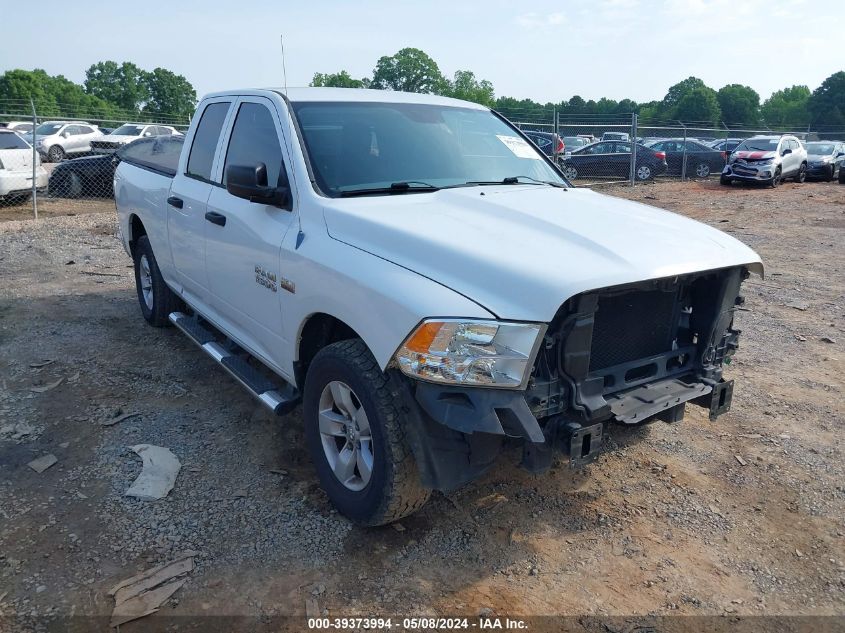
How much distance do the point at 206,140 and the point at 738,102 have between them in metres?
94.1

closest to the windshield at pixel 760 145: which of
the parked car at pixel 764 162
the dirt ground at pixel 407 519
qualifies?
the parked car at pixel 764 162

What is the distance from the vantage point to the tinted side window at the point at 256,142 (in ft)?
12.2

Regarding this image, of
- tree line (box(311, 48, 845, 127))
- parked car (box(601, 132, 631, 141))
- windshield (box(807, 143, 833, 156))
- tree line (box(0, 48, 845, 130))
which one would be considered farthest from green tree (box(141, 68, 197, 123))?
windshield (box(807, 143, 833, 156))

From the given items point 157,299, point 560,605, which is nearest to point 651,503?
point 560,605

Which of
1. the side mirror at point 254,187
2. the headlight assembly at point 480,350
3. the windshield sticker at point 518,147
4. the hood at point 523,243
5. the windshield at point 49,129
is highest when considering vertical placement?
the windshield sticker at point 518,147

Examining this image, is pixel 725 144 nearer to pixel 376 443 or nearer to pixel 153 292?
pixel 153 292

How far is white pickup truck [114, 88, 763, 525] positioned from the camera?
2.60 m

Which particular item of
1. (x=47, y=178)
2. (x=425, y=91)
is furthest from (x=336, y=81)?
(x=47, y=178)

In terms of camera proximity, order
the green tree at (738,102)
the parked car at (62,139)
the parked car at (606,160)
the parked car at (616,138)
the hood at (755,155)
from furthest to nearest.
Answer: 1. the green tree at (738,102)
2. the parked car at (616,138)
3. the parked car at (62,139)
4. the parked car at (606,160)
5. the hood at (755,155)

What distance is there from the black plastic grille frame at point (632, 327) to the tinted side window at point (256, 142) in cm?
181

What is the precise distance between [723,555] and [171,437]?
3.12 m

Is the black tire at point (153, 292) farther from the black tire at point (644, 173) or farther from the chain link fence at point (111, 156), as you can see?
the black tire at point (644, 173)

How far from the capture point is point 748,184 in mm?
20875

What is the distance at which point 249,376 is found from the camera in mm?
3951
